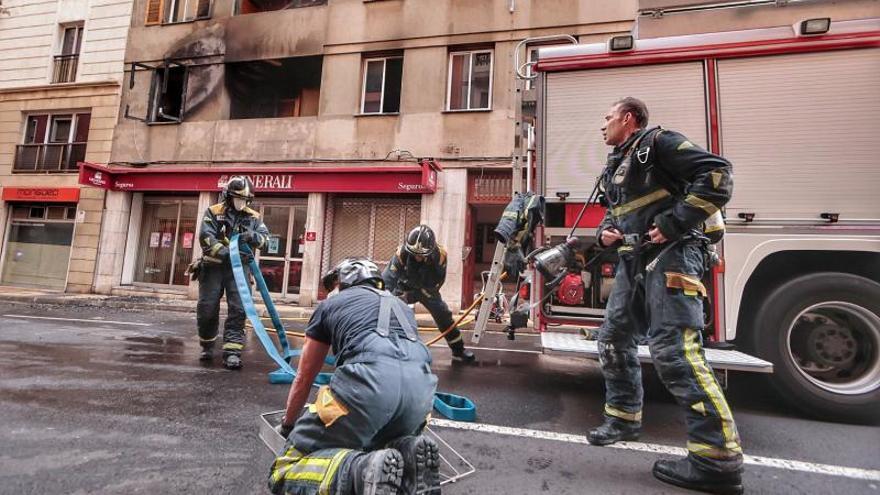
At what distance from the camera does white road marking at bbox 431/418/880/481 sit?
243 cm

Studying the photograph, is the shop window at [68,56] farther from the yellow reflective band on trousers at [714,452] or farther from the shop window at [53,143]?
the yellow reflective band on trousers at [714,452]

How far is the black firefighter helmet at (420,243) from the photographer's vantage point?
474cm

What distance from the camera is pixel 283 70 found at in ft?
43.2

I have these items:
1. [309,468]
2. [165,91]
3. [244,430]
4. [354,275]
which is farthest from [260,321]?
[165,91]

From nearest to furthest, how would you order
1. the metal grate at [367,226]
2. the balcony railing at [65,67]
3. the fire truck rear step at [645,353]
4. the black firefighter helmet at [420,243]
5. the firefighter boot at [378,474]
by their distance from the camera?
the firefighter boot at [378,474]
the fire truck rear step at [645,353]
the black firefighter helmet at [420,243]
the metal grate at [367,226]
the balcony railing at [65,67]

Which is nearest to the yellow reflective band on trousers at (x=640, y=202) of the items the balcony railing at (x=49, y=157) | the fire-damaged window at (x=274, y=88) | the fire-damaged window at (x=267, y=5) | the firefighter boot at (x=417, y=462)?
the firefighter boot at (x=417, y=462)

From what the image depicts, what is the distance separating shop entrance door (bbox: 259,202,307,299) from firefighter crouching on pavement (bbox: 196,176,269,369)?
715 cm

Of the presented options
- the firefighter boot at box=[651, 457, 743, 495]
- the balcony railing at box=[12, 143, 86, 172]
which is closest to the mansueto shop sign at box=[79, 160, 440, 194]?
the balcony railing at box=[12, 143, 86, 172]

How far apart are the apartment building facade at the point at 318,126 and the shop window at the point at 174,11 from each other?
5 cm

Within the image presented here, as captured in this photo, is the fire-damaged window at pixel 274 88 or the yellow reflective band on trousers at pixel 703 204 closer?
the yellow reflective band on trousers at pixel 703 204

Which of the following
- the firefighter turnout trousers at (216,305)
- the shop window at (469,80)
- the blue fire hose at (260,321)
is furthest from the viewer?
the shop window at (469,80)

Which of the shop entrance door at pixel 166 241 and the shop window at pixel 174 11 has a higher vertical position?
the shop window at pixel 174 11

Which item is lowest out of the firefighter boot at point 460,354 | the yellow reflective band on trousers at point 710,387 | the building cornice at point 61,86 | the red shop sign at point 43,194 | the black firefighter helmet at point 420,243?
the firefighter boot at point 460,354

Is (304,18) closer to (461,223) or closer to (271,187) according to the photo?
(271,187)
